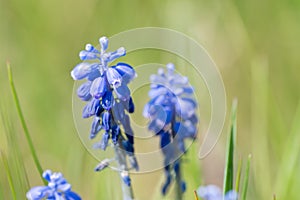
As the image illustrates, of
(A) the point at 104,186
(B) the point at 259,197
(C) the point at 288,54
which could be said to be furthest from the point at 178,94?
(C) the point at 288,54

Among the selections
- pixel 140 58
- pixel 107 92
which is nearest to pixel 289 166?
pixel 107 92

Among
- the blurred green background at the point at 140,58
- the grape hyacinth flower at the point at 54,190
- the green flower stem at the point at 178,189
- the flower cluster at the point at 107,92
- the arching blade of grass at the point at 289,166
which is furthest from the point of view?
the blurred green background at the point at 140,58

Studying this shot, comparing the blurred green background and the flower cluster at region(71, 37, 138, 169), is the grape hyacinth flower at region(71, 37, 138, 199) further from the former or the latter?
the blurred green background

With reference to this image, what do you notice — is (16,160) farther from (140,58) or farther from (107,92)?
(140,58)

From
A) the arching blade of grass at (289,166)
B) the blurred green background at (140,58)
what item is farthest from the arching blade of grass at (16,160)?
the blurred green background at (140,58)

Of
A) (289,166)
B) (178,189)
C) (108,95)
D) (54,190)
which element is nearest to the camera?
(54,190)

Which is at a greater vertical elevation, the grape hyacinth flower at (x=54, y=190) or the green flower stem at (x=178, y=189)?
the grape hyacinth flower at (x=54, y=190)

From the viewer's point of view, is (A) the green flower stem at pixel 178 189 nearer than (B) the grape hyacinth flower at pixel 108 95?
No

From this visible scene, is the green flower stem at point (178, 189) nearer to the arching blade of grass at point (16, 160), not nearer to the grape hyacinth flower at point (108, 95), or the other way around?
the grape hyacinth flower at point (108, 95)
